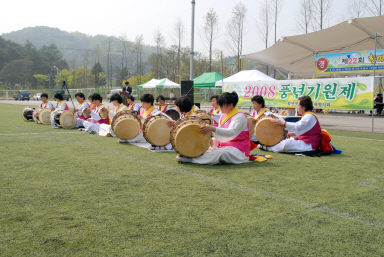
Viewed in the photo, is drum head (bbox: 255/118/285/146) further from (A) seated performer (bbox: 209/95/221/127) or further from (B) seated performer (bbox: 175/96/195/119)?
(B) seated performer (bbox: 175/96/195/119)

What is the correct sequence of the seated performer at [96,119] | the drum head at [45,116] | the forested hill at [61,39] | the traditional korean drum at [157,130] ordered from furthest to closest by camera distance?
the forested hill at [61,39], the drum head at [45,116], the seated performer at [96,119], the traditional korean drum at [157,130]

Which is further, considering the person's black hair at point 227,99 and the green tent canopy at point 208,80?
the green tent canopy at point 208,80

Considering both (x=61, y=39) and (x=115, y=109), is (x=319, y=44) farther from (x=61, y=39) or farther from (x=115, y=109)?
(x=61, y=39)

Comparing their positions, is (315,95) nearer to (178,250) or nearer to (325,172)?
(325,172)

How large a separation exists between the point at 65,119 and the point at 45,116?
1653mm

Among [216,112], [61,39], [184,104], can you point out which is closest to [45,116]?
[216,112]

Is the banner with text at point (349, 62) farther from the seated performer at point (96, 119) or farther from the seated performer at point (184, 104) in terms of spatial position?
Answer: the seated performer at point (96, 119)

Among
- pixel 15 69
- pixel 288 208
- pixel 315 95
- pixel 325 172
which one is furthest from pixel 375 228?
pixel 15 69

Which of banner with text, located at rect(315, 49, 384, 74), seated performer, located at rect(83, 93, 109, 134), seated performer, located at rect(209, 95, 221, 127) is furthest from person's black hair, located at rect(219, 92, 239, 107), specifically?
banner with text, located at rect(315, 49, 384, 74)

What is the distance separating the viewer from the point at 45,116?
38.6 ft

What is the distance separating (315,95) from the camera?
37.2 feet

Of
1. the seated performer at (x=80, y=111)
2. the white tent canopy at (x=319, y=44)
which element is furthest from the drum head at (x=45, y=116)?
the white tent canopy at (x=319, y=44)

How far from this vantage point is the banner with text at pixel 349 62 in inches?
600

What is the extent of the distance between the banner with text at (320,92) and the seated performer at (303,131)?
14.4ft
